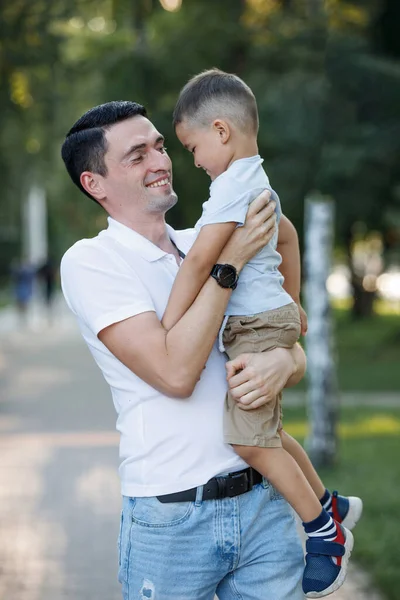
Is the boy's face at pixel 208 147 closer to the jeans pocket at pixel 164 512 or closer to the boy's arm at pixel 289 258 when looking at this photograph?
the boy's arm at pixel 289 258

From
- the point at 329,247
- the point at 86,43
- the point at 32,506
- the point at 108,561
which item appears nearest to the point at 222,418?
the point at 108,561

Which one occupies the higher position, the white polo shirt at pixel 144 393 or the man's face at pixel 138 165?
the man's face at pixel 138 165

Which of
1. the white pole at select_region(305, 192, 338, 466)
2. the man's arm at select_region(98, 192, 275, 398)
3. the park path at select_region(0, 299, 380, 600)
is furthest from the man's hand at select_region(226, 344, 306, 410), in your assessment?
the white pole at select_region(305, 192, 338, 466)

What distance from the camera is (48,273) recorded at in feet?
111

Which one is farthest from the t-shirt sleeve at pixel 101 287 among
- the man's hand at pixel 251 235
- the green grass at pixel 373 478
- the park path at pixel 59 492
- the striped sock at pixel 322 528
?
the green grass at pixel 373 478

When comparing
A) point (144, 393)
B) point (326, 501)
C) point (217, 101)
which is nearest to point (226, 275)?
point (144, 393)

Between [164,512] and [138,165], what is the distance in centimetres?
93

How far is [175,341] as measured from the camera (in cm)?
272

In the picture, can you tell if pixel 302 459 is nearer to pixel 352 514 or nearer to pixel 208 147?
pixel 352 514

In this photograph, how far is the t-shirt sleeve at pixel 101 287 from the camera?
2803 mm

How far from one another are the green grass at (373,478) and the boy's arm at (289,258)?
3083 mm

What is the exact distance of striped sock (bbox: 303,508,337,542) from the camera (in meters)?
2.99

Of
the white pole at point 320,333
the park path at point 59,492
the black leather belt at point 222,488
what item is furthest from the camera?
the white pole at point 320,333

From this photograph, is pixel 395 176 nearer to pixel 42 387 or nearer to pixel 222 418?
pixel 42 387
